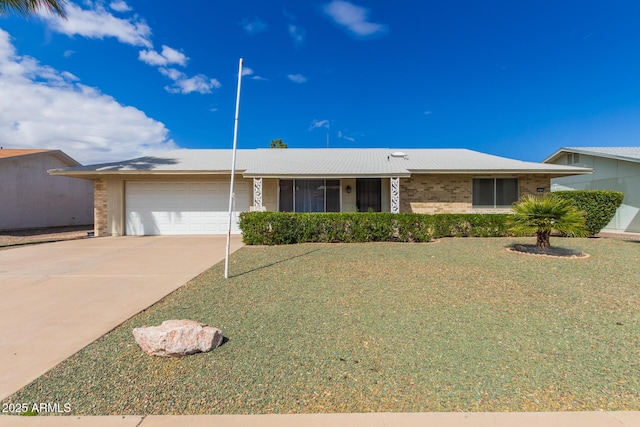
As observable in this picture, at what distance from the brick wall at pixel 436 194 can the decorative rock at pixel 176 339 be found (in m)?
11.1

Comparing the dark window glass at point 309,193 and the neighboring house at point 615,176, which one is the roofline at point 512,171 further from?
the dark window glass at point 309,193

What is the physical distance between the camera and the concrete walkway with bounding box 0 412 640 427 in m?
2.09

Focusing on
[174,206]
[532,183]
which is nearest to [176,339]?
[174,206]

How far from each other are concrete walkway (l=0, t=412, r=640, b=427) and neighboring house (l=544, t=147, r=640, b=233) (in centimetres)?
1669

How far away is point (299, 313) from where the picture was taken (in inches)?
160

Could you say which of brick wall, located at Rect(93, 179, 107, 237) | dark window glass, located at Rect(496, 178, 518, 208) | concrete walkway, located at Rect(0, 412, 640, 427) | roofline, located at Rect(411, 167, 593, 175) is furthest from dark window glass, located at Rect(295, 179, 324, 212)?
concrete walkway, located at Rect(0, 412, 640, 427)

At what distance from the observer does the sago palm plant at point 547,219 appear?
7590 millimetres

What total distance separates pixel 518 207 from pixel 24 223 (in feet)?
75.7

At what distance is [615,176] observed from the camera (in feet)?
46.6

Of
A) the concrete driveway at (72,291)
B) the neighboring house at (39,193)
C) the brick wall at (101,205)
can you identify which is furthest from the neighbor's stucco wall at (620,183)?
the neighboring house at (39,193)

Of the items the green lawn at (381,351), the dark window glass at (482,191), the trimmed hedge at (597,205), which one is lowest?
the green lawn at (381,351)

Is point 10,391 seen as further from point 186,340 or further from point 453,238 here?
point 453,238

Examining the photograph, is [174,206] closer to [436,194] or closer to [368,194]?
[368,194]

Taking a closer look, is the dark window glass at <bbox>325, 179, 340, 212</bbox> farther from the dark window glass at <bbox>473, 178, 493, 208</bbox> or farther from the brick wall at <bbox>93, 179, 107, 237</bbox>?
the brick wall at <bbox>93, 179, 107, 237</bbox>
